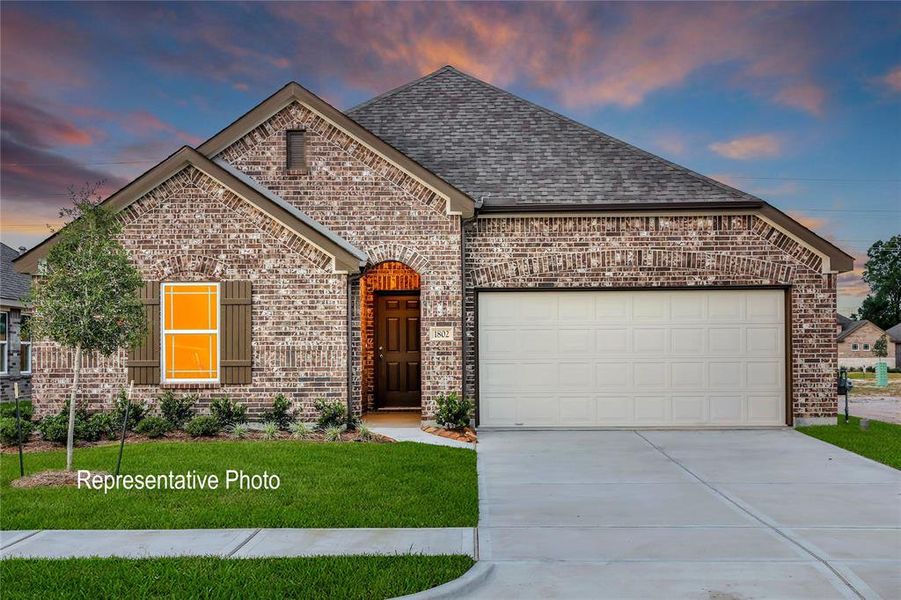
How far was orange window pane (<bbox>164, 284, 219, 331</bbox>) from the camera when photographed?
42.9ft

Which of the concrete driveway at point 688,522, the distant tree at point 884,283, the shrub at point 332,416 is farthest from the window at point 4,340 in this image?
the distant tree at point 884,283

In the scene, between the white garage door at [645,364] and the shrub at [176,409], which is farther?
the white garage door at [645,364]

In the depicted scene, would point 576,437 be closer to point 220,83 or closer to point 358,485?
point 358,485

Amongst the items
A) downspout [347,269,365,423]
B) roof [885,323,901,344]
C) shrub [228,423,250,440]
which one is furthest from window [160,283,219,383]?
roof [885,323,901,344]

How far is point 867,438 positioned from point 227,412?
11.2 m

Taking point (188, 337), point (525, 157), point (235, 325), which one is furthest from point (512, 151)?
point (188, 337)

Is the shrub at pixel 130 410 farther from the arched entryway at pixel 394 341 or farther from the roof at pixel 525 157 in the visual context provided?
the roof at pixel 525 157

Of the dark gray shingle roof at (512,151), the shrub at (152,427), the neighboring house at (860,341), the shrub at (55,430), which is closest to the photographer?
the shrub at (55,430)

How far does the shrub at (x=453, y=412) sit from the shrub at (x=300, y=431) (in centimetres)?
238

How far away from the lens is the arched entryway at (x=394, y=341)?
1611 centimetres

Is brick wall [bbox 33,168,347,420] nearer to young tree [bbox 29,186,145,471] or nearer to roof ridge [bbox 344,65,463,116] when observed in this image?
young tree [bbox 29,186,145,471]

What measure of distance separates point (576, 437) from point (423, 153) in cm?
674

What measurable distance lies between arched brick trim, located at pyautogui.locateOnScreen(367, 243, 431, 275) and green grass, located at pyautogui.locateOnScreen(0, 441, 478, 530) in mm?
3911

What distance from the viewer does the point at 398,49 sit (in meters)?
16.8
